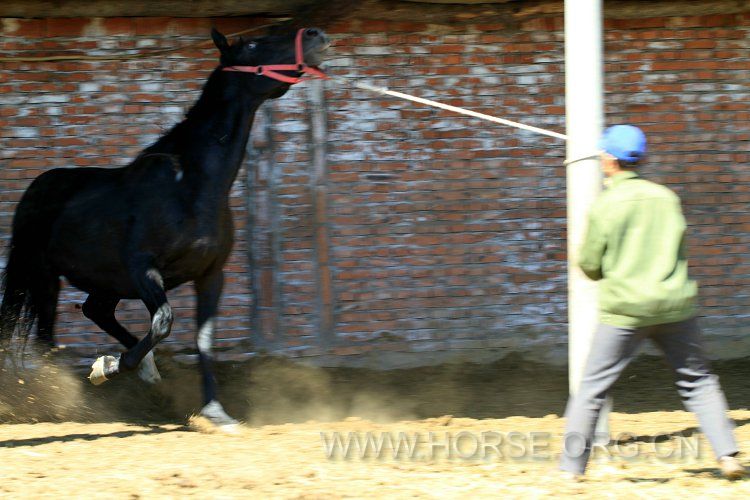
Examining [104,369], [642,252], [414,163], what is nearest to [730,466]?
[642,252]

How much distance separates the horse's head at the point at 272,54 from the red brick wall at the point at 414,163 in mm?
1524

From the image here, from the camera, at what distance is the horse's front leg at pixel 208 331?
5.91m

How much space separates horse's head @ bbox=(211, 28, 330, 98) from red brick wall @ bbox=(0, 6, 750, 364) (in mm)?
1524

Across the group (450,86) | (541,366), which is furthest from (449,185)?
(541,366)

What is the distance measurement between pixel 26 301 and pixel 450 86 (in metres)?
3.52

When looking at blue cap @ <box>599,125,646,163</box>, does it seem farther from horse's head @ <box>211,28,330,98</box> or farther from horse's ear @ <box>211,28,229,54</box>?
horse's ear @ <box>211,28,229,54</box>

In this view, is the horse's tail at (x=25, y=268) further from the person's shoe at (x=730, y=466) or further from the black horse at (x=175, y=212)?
the person's shoe at (x=730, y=466)

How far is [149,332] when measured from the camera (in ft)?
18.7

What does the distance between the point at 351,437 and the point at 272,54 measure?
231 centimetres

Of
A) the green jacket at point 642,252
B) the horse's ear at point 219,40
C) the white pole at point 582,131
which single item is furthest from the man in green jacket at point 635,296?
the horse's ear at point 219,40

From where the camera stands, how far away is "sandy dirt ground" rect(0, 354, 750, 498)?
439 cm

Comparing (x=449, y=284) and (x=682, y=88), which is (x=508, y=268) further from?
(x=682, y=88)

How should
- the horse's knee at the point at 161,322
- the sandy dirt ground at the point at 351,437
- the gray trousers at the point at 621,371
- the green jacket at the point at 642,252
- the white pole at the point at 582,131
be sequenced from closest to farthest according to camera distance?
the green jacket at the point at 642,252, the gray trousers at the point at 621,371, the sandy dirt ground at the point at 351,437, the white pole at the point at 582,131, the horse's knee at the point at 161,322

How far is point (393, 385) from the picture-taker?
7.20 meters
